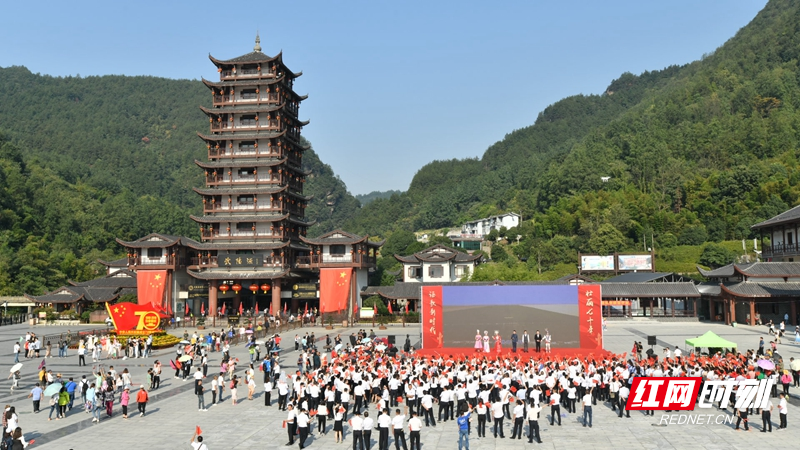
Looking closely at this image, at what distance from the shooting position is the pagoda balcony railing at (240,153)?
202 feet

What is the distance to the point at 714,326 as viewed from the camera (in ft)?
153

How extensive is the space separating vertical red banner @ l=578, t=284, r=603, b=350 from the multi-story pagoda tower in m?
30.3

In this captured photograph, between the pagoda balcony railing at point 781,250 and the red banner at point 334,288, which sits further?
the red banner at point 334,288

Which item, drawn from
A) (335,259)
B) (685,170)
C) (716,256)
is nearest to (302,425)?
(335,259)

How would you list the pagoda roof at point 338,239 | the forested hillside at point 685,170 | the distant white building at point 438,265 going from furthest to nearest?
the forested hillside at point 685,170 < the distant white building at point 438,265 < the pagoda roof at point 338,239

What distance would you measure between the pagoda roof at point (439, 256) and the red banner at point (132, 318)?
1134 inches

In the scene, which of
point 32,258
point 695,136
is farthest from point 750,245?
point 32,258

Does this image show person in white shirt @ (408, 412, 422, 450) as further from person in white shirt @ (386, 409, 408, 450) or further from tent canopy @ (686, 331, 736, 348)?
tent canopy @ (686, 331, 736, 348)

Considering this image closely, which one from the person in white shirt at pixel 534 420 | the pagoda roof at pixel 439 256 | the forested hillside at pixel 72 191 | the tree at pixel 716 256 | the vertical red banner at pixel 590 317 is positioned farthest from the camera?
the forested hillside at pixel 72 191

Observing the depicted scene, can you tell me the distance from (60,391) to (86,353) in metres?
16.0

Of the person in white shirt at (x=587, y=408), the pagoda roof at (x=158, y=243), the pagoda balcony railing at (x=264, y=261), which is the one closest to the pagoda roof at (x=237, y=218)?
the pagoda roof at (x=158, y=243)

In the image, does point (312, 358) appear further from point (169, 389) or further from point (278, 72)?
point (278, 72)

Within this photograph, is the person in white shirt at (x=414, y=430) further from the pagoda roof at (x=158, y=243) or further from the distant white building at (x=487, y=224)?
the distant white building at (x=487, y=224)

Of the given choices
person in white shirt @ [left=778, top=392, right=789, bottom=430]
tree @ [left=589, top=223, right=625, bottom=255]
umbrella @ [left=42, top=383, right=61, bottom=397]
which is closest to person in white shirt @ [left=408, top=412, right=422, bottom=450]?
person in white shirt @ [left=778, top=392, right=789, bottom=430]
